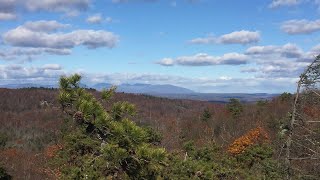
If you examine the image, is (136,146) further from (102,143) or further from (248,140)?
(248,140)

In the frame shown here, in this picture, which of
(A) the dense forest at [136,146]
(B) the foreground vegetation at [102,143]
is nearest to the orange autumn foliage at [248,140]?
(A) the dense forest at [136,146]

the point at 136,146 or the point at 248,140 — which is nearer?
the point at 136,146

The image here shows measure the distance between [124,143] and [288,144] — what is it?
28.7 feet

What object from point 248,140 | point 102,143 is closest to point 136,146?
point 102,143

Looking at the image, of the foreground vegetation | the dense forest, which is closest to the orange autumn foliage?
the dense forest

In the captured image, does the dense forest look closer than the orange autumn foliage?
Yes

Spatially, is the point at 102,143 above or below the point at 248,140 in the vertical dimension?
above

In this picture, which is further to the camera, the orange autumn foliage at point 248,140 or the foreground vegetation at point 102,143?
the orange autumn foliage at point 248,140

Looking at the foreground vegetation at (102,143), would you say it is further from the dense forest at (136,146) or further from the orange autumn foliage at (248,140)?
the orange autumn foliage at (248,140)

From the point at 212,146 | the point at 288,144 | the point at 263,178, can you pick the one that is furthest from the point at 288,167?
the point at 212,146

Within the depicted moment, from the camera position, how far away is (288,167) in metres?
13.7

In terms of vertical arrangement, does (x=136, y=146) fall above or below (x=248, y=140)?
above

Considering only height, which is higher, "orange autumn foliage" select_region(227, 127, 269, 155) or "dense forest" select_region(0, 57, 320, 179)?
"dense forest" select_region(0, 57, 320, 179)

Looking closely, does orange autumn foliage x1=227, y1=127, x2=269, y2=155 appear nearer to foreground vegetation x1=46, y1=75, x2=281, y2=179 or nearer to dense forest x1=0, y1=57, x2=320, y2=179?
dense forest x1=0, y1=57, x2=320, y2=179
